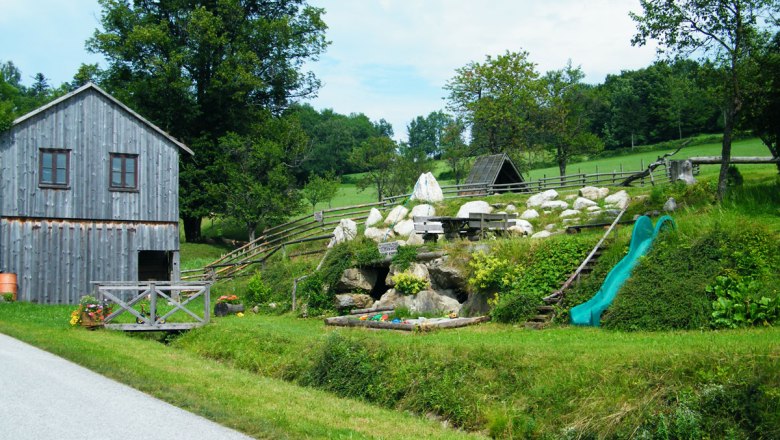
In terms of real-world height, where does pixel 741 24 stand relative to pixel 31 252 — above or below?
above

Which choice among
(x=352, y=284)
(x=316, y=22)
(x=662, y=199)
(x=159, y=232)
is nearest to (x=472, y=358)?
(x=352, y=284)

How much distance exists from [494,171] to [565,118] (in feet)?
54.6

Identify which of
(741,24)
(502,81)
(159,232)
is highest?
(502,81)

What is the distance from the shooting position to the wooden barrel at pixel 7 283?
2448 cm

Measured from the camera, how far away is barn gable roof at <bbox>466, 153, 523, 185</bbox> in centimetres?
3994

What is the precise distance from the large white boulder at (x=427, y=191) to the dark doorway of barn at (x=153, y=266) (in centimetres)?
1195

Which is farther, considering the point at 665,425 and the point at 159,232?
the point at 159,232

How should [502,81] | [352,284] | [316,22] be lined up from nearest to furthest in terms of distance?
[352,284], [316,22], [502,81]

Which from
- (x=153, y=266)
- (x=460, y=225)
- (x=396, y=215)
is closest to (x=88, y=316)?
(x=460, y=225)

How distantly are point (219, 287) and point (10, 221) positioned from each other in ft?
26.8

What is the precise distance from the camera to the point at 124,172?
88.8 ft

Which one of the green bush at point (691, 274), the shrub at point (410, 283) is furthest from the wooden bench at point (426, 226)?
the green bush at point (691, 274)

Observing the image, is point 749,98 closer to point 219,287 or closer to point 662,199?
point 662,199

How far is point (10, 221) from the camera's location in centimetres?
2520
